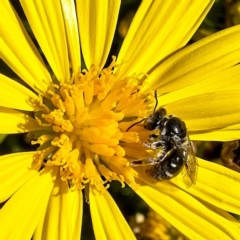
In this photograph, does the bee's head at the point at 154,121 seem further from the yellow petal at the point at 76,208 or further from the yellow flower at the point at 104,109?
the yellow petal at the point at 76,208

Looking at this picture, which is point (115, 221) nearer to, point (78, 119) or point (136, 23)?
point (78, 119)

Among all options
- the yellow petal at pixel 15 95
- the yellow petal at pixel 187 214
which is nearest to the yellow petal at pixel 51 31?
the yellow petal at pixel 15 95

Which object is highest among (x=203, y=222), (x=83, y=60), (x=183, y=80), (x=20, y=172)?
(x=83, y=60)

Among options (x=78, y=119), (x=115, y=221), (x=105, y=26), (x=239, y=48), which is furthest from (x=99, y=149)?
(x=239, y=48)

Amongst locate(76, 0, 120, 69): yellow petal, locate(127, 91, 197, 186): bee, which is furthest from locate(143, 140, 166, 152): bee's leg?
locate(76, 0, 120, 69): yellow petal

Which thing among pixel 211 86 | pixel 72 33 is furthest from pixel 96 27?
pixel 211 86

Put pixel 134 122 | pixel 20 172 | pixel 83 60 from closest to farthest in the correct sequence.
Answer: pixel 20 172 → pixel 134 122 → pixel 83 60
